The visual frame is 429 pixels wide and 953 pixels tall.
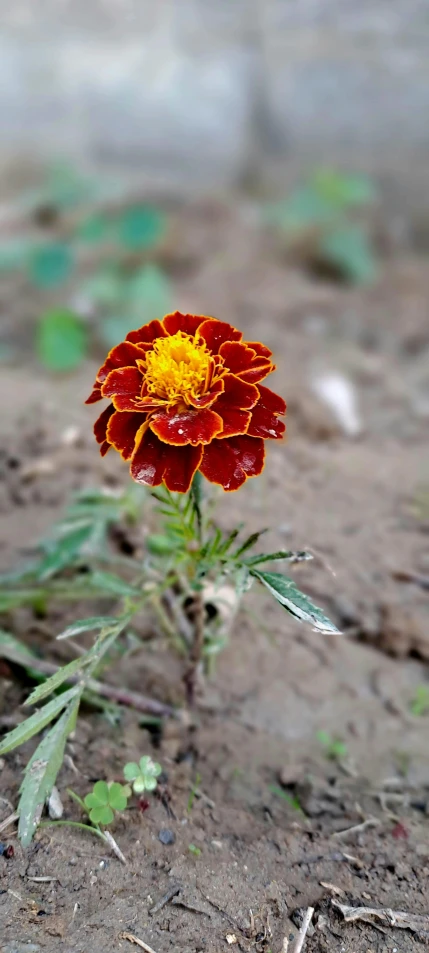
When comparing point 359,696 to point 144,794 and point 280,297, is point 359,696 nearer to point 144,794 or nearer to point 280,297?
point 144,794

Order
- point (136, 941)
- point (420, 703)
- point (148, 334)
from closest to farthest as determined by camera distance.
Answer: point (136, 941)
point (148, 334)
point (420, 703)

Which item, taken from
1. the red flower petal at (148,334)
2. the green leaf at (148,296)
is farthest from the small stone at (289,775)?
the green leaf at (148,296)

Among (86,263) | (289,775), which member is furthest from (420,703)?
(86,263)

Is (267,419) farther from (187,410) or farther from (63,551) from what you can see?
(63,551)

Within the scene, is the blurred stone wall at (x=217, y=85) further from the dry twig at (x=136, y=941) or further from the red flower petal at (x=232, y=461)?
the dry twig at (x=136, y=941)

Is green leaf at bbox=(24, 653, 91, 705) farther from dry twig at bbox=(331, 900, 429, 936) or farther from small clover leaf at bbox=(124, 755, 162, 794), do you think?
dry twig at bbox=(331, 900, 429, 936)

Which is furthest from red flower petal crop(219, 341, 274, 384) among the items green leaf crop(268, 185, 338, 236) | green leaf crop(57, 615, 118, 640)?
green leaf crop(268, 185, 338, 236)

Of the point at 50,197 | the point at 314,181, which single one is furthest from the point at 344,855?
the point at 314,181

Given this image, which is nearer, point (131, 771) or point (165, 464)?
point (165, 464)
